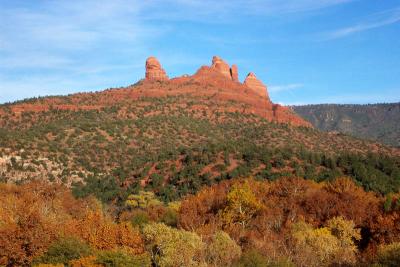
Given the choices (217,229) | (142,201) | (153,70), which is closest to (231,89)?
(153,70)

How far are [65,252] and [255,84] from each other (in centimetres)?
13847

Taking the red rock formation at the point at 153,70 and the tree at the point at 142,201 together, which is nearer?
the tree at the point at 142,201

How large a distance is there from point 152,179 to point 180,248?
41267mm

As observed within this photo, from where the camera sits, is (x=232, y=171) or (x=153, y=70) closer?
(x=232, y=171)

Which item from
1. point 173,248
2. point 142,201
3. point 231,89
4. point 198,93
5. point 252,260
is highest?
point 231,89

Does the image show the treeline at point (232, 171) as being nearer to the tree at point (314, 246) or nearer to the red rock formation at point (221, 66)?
the tree at point (314, 246)

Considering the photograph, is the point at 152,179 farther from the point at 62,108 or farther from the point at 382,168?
the point at 62,108

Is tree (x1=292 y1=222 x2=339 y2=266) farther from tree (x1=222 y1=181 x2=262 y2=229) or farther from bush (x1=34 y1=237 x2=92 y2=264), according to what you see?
bush (x1=34 y1=237 x2=92 y2=264)

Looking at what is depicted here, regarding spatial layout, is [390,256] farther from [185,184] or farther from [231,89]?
[231,89]

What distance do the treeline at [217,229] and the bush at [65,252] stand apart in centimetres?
6

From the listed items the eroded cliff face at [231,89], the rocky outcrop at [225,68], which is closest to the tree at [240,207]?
the eroded cliff face at [231,89]

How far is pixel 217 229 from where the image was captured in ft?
133

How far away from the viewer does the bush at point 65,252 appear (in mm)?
30000

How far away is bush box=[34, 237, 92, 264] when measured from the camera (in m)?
30.0
